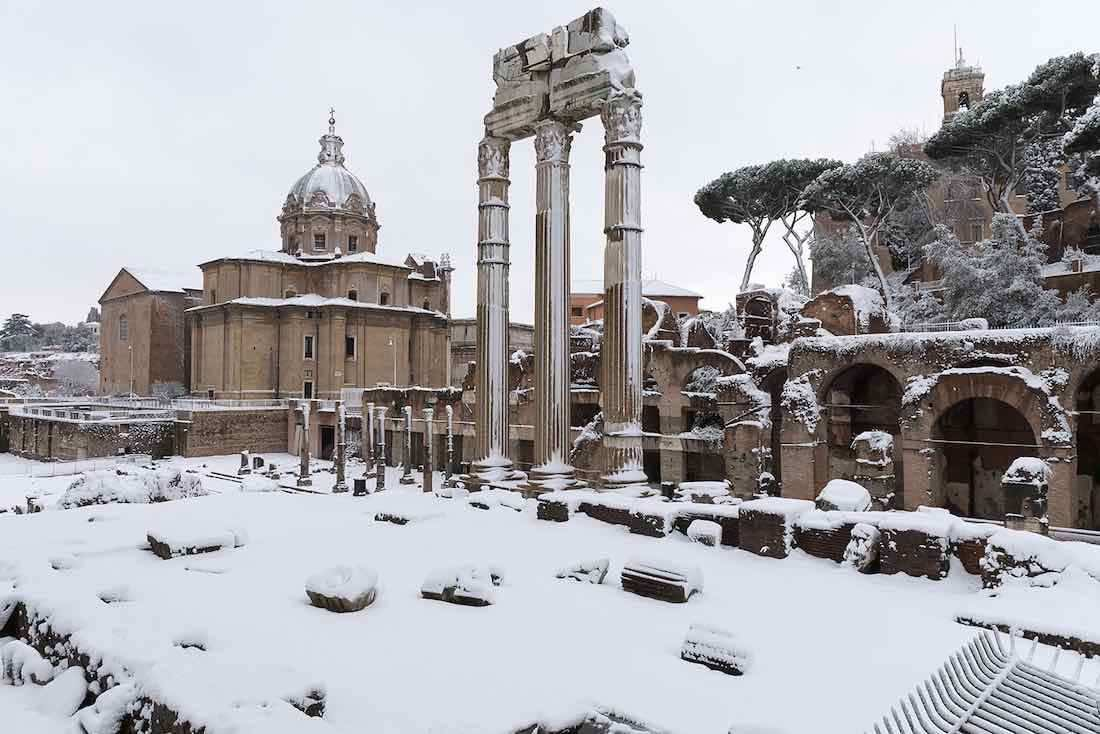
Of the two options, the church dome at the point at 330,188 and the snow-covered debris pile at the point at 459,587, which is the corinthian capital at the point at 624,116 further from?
the church dome at the point at 330,188

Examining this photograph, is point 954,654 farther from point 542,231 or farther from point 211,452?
point 211,452

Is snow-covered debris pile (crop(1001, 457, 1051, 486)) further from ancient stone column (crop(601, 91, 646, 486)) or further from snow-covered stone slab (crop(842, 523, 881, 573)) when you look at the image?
snow-covered stone slab (crop(842, 523, 881, 573))

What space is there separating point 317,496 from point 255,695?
743cm

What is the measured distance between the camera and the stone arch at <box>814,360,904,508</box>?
18.4 metres

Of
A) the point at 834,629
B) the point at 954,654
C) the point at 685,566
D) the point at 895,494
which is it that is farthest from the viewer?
the point at 895,494

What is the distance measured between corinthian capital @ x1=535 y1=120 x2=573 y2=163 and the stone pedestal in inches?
41.7

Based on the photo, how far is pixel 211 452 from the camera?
32500 mm

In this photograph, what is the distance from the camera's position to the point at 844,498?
269 inches

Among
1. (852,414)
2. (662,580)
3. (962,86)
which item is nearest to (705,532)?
(662,580)

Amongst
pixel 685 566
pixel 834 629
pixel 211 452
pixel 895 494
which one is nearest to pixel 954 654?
pixel 834 629

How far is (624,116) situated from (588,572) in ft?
28.0

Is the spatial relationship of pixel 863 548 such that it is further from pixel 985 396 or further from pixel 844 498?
pixel 985 396

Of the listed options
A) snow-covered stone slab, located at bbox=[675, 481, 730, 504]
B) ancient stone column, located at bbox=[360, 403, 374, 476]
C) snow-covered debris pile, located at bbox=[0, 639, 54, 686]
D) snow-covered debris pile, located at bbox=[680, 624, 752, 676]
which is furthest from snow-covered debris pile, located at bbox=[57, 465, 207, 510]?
ancient stone column, located at bbox=[360, 403, 374, 476]

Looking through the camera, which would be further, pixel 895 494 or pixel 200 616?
pixel 895 494
